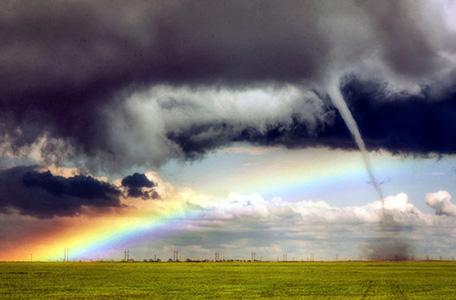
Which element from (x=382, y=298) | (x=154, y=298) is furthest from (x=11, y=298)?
(x=382, y=298)

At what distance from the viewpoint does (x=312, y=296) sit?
57.2 m

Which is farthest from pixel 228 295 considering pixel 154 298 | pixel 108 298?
pixel 108 298

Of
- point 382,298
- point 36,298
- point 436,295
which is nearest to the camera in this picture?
point 382,298

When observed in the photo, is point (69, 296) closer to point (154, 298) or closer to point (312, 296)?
point (154, 298)

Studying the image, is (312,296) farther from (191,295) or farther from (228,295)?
(191,295)

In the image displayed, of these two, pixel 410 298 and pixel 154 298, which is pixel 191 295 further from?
pixel 410 298

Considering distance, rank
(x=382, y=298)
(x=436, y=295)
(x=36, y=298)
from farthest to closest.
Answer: (x=436, y=295) → (x=36, y=298) → (x=382, y=298)

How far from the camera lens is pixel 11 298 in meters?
57.0

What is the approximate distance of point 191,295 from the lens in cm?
5859

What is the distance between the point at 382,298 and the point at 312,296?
7478mm

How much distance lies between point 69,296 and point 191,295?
12546 mm

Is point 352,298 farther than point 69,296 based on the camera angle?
No

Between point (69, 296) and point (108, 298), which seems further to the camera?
point (69, 296)

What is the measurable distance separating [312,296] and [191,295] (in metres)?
12.3
